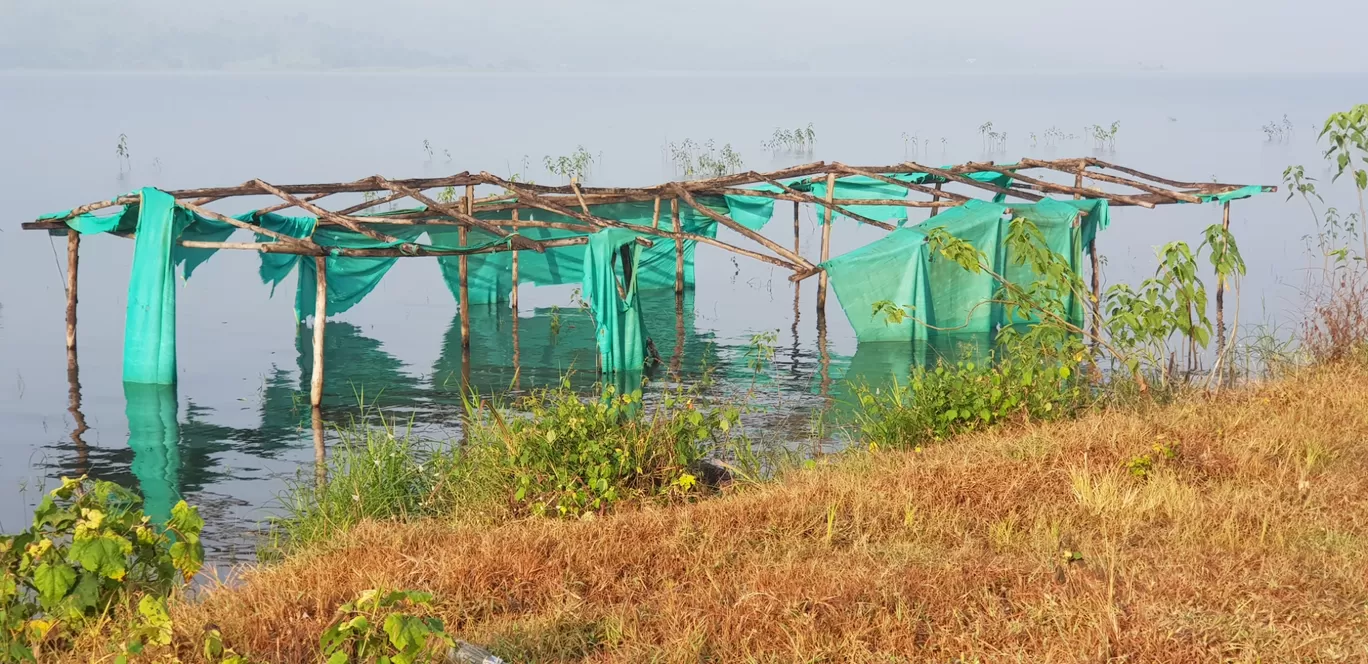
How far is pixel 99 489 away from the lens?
199 inches

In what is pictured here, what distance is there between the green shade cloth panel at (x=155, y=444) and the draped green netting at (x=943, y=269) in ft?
23.8

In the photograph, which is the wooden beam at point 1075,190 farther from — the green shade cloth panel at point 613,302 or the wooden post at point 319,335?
the wooden post at point 319,335

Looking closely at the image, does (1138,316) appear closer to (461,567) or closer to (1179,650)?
(1179,650)

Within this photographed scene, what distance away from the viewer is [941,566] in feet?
17.2

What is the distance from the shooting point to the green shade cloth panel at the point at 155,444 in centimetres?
934

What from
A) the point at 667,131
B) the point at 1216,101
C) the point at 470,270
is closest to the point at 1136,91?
the point at 1216,101

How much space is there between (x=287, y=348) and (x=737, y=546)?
472 inches

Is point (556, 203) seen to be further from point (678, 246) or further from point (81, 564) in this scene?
point (81, 564)

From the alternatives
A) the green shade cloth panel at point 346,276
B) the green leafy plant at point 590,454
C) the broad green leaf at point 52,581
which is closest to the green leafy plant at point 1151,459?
the green leafy plant at point 590,454

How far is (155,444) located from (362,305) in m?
9.72

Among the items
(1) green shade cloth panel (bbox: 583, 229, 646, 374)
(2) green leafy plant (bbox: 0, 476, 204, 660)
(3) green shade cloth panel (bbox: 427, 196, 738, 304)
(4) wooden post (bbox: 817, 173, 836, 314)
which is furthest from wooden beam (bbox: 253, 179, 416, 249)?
(2) green leafy plant (bbox: 0, 476, 204, 660)

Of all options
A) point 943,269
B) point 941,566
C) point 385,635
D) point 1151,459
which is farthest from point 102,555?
point 943,269

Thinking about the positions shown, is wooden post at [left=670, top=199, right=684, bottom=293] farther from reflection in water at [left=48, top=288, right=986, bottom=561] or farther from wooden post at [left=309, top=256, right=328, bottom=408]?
wooden post at [left=309, top=256, right=328, bottom=408]

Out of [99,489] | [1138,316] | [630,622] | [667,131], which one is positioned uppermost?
[667,131]
